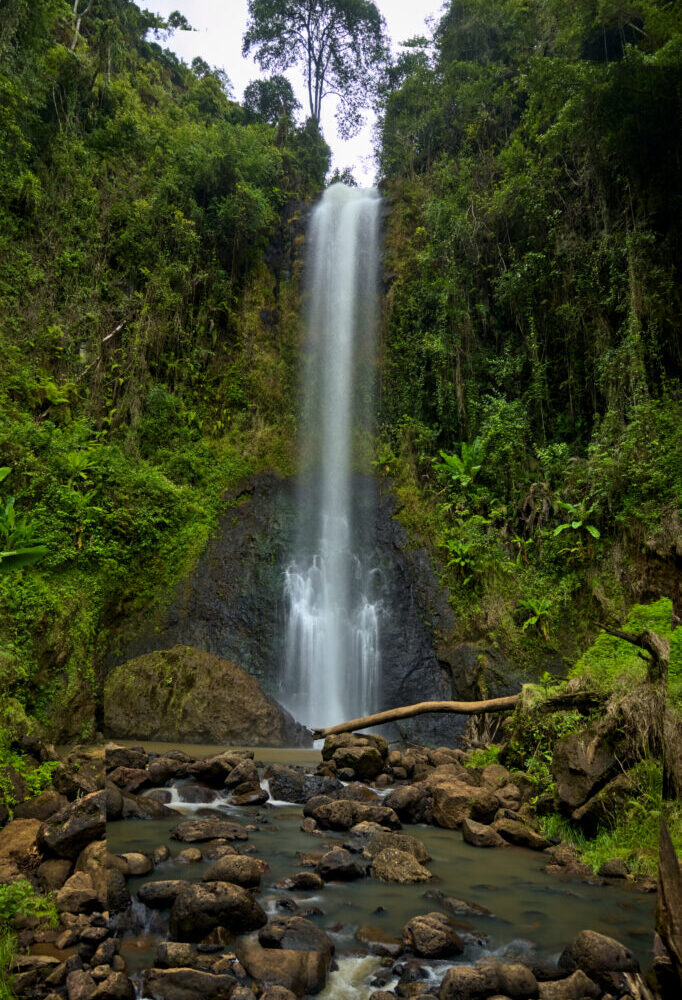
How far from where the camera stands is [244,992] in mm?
3242

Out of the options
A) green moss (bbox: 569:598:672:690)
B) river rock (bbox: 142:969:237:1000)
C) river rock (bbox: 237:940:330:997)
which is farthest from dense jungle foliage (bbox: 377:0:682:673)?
river rock (bbox: 142:969:237:1000)

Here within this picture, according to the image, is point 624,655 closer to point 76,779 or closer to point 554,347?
point 76,779

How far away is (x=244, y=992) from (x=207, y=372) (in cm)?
1631

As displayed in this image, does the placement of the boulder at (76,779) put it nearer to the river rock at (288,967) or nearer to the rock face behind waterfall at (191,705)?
the rock face behind waterfall at (191,705)

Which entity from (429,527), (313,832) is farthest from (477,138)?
(313,832)

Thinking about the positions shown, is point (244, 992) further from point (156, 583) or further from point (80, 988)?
point (156, 583)

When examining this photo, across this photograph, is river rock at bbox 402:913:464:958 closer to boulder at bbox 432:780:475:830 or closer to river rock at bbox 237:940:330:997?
river rock at bbox 237:940:330:997

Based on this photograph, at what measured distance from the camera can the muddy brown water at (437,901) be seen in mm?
3934

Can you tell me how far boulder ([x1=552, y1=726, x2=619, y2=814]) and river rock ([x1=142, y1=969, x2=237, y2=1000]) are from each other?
159 inches

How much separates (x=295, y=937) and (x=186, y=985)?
2.50 ft

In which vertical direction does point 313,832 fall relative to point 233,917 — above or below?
below

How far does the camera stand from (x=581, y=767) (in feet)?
20.1

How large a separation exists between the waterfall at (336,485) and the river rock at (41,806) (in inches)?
274

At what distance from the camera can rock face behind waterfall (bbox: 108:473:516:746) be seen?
11492 millimetres
